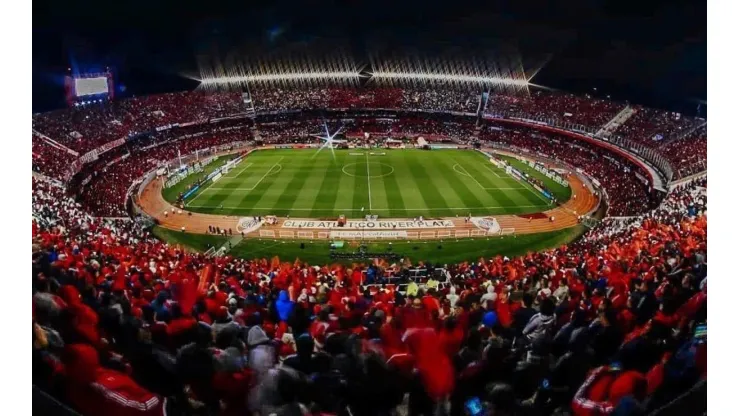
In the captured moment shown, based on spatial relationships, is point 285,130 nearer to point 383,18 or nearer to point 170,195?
point 170,195

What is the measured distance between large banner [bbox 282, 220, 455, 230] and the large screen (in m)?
5.92

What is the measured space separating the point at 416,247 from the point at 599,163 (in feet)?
37.7

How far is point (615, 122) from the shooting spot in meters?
19.2

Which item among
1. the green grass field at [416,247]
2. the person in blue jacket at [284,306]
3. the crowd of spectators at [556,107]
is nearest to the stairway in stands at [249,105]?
the green grass field at [416,247]

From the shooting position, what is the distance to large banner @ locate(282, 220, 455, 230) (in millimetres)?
13539

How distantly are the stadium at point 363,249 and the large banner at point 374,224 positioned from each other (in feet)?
0.34

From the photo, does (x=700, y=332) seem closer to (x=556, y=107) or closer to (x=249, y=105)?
(x=556, y=107)

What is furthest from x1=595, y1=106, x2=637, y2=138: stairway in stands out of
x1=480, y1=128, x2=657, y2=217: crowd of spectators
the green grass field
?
the green grass field

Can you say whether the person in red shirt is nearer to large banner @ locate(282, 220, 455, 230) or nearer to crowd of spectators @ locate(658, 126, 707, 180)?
large banner @ locate(282, 220, 455, 230)

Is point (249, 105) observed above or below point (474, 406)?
above

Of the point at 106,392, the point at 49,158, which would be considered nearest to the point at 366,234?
the point at 106,392

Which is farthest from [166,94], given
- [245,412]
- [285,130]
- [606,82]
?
[606,82]

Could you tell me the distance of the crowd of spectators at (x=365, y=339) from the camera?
8695 mm

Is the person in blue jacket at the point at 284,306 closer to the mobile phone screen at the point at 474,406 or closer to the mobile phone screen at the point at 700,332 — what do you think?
the mobile phone screen at the point at 474,406
